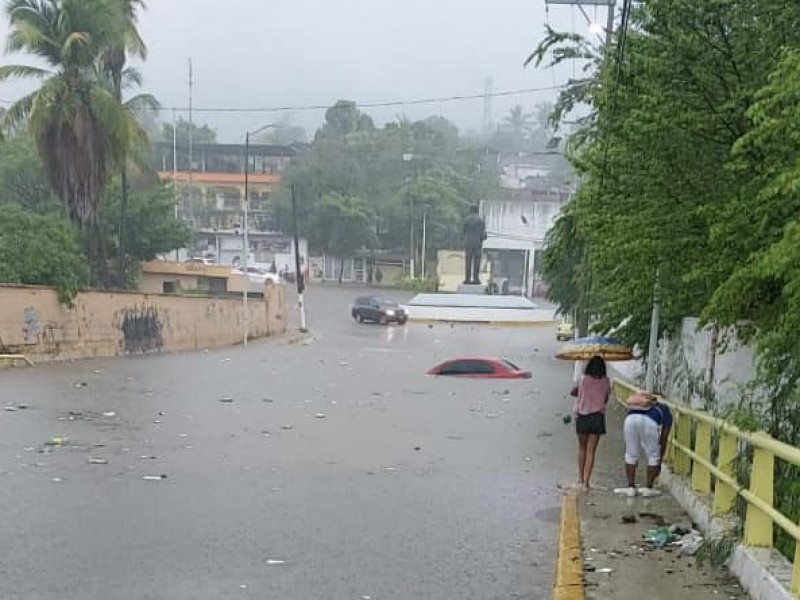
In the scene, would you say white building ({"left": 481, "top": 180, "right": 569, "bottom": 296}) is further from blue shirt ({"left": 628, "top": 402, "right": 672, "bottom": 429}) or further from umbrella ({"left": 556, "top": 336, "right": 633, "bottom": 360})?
blue shirt ({"left": 628, "top": 402, "right": 672, "bottom": 429})

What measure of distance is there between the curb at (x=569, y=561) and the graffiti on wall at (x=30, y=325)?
26.6 metres

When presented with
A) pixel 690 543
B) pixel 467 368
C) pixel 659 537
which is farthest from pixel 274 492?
pixel 467 368

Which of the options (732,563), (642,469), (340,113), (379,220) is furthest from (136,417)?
(340,113)

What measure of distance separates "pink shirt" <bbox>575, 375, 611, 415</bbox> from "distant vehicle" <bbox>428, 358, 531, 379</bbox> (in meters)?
22.5

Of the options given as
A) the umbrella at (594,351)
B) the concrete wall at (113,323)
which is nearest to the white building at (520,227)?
the concrete wall at (113,323)

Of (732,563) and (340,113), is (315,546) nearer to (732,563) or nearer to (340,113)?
(732,563)

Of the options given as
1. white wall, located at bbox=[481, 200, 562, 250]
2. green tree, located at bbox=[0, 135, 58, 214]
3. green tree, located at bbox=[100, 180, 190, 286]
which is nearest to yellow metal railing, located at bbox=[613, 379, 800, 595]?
green tree, located at bbox=[100, 180, 190, 286]

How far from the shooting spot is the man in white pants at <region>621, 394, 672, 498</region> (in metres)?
10.8

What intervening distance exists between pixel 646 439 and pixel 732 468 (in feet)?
9.89

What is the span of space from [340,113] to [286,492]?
117 metres

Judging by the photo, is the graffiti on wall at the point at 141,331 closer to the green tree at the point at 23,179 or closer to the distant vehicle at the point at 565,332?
the green tree at the point at 23,179

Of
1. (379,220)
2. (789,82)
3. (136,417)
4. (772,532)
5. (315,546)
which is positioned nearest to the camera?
(772,532)

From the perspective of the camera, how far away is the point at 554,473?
13.7 metres

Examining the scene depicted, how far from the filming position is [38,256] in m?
37.3
